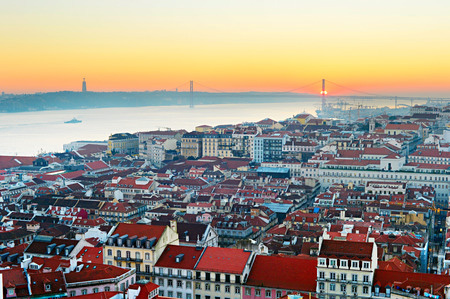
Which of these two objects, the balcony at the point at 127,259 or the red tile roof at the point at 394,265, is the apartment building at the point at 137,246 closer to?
the balcony at the point at 127,259

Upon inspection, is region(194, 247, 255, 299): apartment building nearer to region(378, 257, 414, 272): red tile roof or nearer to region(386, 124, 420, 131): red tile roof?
region(378, 257, 414, 272): red tile roof

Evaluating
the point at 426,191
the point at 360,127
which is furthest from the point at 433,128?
the point at 426,191

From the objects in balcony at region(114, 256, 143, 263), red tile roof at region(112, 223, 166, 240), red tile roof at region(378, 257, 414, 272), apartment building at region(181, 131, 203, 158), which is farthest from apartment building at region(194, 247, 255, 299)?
apartment building at region(181, 131, 203, 158)

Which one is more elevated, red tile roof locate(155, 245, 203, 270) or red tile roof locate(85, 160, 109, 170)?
red tile roof locate(155, 245, 203, 270)

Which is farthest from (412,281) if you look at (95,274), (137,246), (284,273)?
(95,274)

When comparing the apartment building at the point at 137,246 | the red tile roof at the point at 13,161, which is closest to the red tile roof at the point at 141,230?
the apartment building at the point at 137,246

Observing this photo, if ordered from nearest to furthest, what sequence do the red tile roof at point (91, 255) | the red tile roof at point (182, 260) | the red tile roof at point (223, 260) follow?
the red tile roof at point (223, 260) < the red tile roof at point (182, 260) < the red tile roof at point (91, 255)
